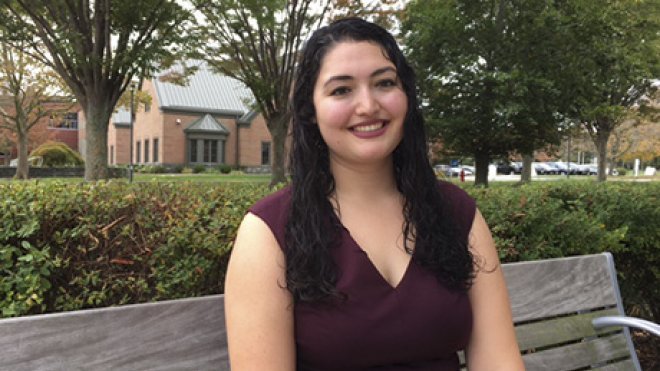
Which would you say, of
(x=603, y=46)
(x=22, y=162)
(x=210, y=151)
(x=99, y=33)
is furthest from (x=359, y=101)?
(x=210, y=151)

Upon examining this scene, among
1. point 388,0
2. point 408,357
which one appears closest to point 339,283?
point 408,357

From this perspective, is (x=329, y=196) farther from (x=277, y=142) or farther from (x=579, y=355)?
(x=277, y=142)

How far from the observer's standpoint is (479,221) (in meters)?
1.99

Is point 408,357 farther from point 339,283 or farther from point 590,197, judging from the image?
point 590,197

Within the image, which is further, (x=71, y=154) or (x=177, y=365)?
(x=71, y=154)

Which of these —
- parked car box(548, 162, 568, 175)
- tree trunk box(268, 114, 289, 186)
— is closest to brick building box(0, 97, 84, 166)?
tree trunk box(268, 114, 289, 186)

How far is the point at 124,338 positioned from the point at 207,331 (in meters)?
0.28

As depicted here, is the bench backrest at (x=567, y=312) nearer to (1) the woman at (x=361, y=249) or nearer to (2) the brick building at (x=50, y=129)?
(1) the woman at (x=361, y=249)

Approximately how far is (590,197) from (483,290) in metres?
2.80

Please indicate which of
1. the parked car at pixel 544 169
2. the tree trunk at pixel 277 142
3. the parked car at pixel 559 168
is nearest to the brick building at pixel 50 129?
the tree trunk at pixel 277 142

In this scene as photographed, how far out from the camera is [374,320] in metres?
1.62

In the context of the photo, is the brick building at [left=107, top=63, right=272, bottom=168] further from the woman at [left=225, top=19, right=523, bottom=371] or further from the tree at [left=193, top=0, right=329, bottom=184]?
the woman at [left=225, top=19, right=523, bottom=371]

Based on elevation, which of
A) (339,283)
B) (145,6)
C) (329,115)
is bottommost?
(339,283)

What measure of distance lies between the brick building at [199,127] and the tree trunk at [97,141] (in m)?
29.6
